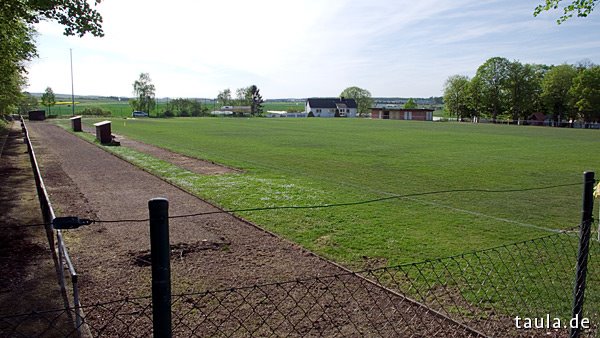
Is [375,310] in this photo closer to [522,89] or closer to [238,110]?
[522,89]

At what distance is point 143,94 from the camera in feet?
351

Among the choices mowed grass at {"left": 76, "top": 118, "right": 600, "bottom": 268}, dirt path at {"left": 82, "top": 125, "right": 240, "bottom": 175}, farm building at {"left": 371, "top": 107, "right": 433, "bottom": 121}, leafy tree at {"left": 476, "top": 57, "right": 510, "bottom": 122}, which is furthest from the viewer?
farm building at {"left": 371, "top": 107, "right": 433, "bottom": 121}

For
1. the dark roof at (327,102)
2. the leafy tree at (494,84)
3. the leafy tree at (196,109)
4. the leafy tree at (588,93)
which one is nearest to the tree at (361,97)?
the dark roof at (327,102)

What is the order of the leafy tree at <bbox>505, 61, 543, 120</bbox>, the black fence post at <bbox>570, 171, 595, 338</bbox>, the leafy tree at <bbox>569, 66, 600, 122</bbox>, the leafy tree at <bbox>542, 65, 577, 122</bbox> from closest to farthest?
the black fence post at <bbox>570, 171, 595, 338</bbox>, the leafy tree at <bbox>569, 66, 600, 122</bbox>, the leafy tree at <bbox>542, 65, 577, 122</bbox>, the leafy tree at <bbox>505, 61, 543, 120</bbox>

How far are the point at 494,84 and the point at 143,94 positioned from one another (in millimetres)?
77408

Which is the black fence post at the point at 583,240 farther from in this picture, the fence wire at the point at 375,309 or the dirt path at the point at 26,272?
the dirt path at the point at 26,272

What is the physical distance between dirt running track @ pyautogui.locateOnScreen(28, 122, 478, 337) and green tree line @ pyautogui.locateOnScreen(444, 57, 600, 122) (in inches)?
3241

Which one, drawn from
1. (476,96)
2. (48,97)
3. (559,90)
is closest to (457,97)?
(476,96)

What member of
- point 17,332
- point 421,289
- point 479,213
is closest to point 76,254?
point 17,332

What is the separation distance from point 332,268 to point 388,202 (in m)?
5.16

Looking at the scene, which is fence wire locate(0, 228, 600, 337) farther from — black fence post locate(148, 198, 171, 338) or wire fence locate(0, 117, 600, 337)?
black fence post locate(148, 198, 171, 338)

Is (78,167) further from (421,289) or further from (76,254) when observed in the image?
(421,289)

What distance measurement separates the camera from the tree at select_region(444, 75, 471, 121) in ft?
322

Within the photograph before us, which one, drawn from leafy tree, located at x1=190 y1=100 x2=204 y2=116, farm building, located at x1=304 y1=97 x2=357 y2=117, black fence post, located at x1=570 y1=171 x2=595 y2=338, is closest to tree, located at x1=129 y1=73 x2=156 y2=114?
leafy tree, located at x1=190 y1=100 x2=204 y2=116
